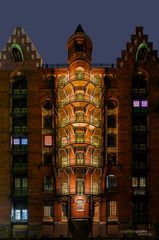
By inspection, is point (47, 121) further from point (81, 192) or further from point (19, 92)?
point (81, 192)

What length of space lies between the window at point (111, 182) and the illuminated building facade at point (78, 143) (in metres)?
0.13

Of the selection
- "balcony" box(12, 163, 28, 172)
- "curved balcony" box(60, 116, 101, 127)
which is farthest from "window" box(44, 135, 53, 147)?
"balcony" box(12, 163, 28, 172)

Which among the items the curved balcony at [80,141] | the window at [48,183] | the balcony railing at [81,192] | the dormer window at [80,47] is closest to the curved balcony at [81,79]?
the dormer window at [80,47]

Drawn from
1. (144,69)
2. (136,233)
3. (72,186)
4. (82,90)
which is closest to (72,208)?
(72,186)

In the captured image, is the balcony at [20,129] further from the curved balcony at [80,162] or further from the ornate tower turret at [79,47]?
the ornate tower turret at [79,47]

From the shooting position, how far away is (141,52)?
290 ft

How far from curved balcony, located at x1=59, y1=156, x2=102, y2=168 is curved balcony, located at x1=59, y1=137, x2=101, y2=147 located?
1734 mm

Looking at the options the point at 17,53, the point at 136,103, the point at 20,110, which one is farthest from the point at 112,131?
the point at 17,53

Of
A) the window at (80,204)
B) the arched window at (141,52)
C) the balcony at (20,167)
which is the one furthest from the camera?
the arched window at (141,52)

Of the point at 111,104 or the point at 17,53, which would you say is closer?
the point at 111,104

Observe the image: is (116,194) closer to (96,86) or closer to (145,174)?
(145,174)

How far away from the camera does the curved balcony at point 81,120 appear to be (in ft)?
275

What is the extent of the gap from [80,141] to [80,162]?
108 inches

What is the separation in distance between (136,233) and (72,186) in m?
10.1
